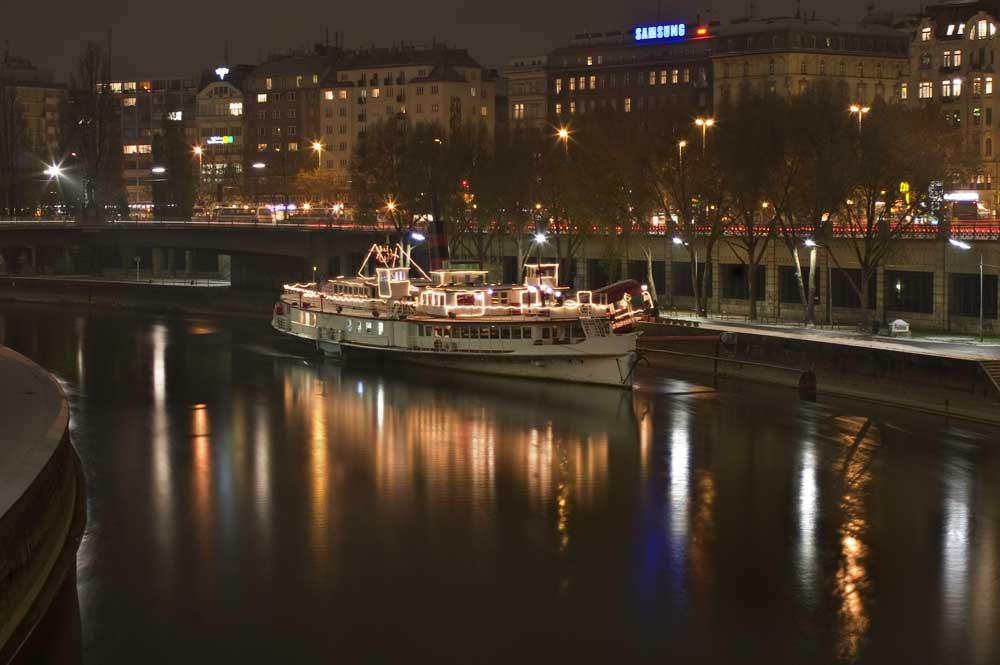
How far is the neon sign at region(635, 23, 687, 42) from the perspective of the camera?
390ft

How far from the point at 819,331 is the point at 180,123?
382 feet

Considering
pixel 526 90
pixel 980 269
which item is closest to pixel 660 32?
pixel 526 90

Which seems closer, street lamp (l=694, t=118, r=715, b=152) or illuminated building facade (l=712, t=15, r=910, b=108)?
street lamp (l=694, t=118, r=715, b=152)

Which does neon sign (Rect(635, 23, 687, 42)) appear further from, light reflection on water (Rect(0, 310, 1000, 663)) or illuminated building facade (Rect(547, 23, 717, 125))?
light reflection on water (Rect(0, 310, 1000, 663))

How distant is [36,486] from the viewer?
24172 millimetres

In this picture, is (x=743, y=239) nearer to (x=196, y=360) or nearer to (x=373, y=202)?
(x=196, y=360)

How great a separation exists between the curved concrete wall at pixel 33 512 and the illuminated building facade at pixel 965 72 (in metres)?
70.9

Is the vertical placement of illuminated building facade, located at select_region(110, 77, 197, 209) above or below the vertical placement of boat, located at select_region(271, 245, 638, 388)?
above

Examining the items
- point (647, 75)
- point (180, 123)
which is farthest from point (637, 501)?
point (180, 123)

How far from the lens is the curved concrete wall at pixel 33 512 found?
22.1 meters

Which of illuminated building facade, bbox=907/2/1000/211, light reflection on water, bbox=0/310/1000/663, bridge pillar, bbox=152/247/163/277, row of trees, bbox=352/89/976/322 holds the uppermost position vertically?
illuminated building facade, bbox=907/2/1000/211

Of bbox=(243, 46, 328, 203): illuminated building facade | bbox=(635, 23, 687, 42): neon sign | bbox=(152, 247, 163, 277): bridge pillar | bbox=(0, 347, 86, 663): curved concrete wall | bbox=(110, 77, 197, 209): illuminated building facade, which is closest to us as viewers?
bbox=(0, 347, 86, 663): curved concrete wall

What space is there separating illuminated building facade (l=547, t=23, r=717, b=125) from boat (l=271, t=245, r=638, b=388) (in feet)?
189

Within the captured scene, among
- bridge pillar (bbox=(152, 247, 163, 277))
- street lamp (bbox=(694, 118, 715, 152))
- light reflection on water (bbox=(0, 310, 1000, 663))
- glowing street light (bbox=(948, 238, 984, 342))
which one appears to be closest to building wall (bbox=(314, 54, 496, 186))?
bridge pillar (bbox=(152, 247, 163, 277))
